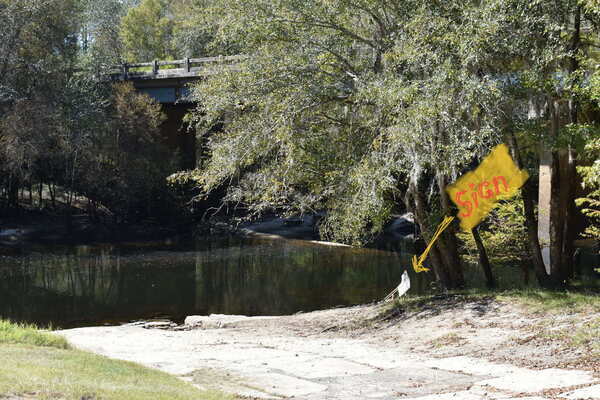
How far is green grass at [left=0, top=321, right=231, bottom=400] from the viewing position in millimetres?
8070

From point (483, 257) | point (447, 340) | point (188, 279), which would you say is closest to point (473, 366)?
point (447, 340)

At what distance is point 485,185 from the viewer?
61.4ft

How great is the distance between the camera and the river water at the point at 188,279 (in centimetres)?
2503

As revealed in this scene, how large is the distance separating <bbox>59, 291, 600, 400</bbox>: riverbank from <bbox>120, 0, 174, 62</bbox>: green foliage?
198 ft

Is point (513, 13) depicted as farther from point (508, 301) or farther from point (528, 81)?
point (508, 301)

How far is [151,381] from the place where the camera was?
383 inches

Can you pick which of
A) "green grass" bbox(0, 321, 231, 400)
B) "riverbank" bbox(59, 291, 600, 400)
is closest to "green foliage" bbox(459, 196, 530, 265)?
"riverbank" bbox(59, 291, 600, 400)

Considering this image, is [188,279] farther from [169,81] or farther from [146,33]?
[146,33]

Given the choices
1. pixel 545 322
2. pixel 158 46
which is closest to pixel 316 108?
pixel 545 322

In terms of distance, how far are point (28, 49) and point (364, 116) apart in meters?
32.6

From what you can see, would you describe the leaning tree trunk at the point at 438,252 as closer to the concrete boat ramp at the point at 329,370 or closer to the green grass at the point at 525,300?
the green grass at the point at 525,300

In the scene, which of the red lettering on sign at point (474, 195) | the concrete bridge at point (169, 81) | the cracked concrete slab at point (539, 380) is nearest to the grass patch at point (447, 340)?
the cracked concrete slab at point (539, 380)

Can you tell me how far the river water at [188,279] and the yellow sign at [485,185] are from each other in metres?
2.34

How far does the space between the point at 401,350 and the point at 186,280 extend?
17.7 meters
